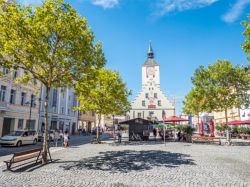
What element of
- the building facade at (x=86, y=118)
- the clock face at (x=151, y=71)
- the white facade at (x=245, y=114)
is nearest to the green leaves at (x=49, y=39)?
the white facade at (x=245, y=114)

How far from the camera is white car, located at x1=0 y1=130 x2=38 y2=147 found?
19328mm

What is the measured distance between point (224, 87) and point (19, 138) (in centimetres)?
2282

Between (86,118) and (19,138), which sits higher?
(86,118)

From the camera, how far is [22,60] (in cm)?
1116

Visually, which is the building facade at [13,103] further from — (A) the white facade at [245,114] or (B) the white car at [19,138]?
(A) the white facade at [245,114]

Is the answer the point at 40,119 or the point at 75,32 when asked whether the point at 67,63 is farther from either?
the point at 40,119

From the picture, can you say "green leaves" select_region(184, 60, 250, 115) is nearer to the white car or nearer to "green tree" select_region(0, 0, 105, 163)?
"green tree" select_region(0, 0, 105, 163)

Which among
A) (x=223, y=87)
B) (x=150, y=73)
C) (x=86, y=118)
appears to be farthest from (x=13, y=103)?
(x=150, y=73)

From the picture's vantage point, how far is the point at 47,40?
Answer: 36.9ft

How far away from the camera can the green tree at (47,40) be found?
10305 millimetres

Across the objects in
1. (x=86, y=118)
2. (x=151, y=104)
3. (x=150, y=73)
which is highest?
(x=150, y=73)

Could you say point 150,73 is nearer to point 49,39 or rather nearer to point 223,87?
point 223,87

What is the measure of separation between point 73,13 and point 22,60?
12.6 feet

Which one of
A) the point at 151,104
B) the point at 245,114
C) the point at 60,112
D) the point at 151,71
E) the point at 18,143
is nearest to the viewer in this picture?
the point at 18,143
